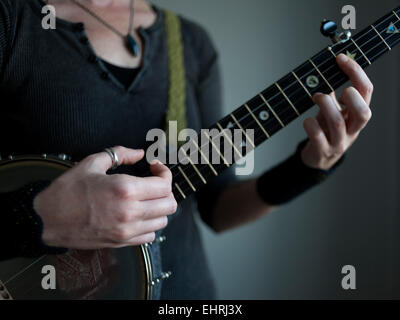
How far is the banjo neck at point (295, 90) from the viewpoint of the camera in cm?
65

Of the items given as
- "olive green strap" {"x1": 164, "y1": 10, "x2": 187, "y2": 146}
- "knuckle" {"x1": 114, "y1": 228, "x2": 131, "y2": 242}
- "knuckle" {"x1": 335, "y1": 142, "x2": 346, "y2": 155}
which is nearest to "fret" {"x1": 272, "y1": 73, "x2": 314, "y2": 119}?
"knuckle" {"x1": 335, "y1": 142, "x2": 346, "y2": 155}

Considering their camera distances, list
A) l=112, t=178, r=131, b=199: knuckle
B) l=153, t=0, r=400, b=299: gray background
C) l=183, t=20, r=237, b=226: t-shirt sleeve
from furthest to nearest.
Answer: l=153, t=0, r=400, b=299: gray background → l=183, t=20, r=237, b=226: t-shirt sleeve → l=112, t=178, r=131, b=199: knuckle

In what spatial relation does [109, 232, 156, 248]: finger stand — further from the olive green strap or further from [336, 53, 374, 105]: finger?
[336, 53, 374, 105]: finger

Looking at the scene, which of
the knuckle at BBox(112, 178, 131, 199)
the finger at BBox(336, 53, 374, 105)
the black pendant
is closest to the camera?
the knuckle at BBox(112, 178, 131, 199)

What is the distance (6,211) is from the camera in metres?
0.54

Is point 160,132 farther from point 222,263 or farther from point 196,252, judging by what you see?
point 222,263

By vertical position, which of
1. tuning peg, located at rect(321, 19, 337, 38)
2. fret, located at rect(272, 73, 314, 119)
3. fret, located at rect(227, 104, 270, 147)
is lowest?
fret, located at rect(227, 104, 270, 147)

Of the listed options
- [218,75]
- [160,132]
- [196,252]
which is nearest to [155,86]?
[160,132]

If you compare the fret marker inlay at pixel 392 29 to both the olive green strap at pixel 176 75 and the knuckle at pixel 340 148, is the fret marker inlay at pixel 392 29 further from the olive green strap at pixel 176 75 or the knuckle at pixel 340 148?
the olive green strap at pixel 176 75

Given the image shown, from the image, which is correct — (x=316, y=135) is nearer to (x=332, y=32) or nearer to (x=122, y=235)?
(x=332, y=32)

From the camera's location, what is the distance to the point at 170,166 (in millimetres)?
657

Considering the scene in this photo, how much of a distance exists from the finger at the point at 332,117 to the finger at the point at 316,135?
0.05ft

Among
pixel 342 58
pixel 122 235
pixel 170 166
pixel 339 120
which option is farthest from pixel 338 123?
pixel 122 235

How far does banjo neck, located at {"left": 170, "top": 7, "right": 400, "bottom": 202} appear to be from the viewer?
0.65m
